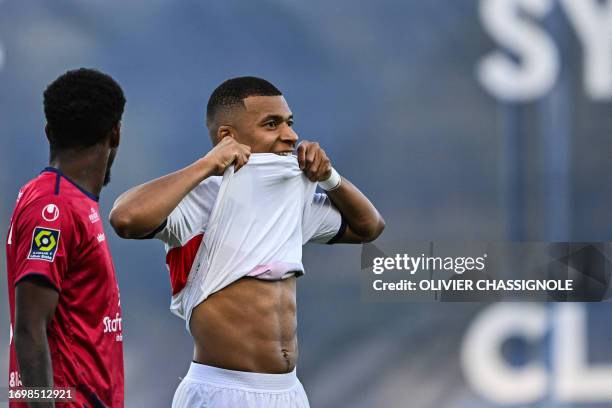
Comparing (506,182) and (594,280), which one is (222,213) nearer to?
(506,182)

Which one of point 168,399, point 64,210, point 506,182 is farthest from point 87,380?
point 506,182

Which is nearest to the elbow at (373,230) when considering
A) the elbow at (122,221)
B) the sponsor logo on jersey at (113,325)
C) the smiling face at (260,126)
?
the smiling face at (260,126)

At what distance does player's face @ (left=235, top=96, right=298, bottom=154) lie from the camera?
285cm

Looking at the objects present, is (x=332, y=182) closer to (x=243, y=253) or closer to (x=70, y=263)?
(x=243, y=253)

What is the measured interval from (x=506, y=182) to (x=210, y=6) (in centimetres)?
120

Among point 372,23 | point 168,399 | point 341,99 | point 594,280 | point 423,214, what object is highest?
point 372,23

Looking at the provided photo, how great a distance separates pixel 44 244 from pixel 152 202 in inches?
15.1

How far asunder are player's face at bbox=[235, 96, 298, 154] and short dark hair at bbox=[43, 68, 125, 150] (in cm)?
44

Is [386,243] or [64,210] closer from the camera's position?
[64,210]

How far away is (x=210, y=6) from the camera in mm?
3705

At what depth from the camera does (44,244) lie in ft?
7.45

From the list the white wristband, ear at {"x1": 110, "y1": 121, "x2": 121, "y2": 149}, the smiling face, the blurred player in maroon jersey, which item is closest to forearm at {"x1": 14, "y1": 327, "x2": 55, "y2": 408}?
the blurred player in maroon jersey

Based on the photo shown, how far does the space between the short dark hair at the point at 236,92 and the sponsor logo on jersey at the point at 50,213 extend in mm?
718

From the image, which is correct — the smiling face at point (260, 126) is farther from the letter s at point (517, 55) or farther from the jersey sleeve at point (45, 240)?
the letter s at point (517, 55)
